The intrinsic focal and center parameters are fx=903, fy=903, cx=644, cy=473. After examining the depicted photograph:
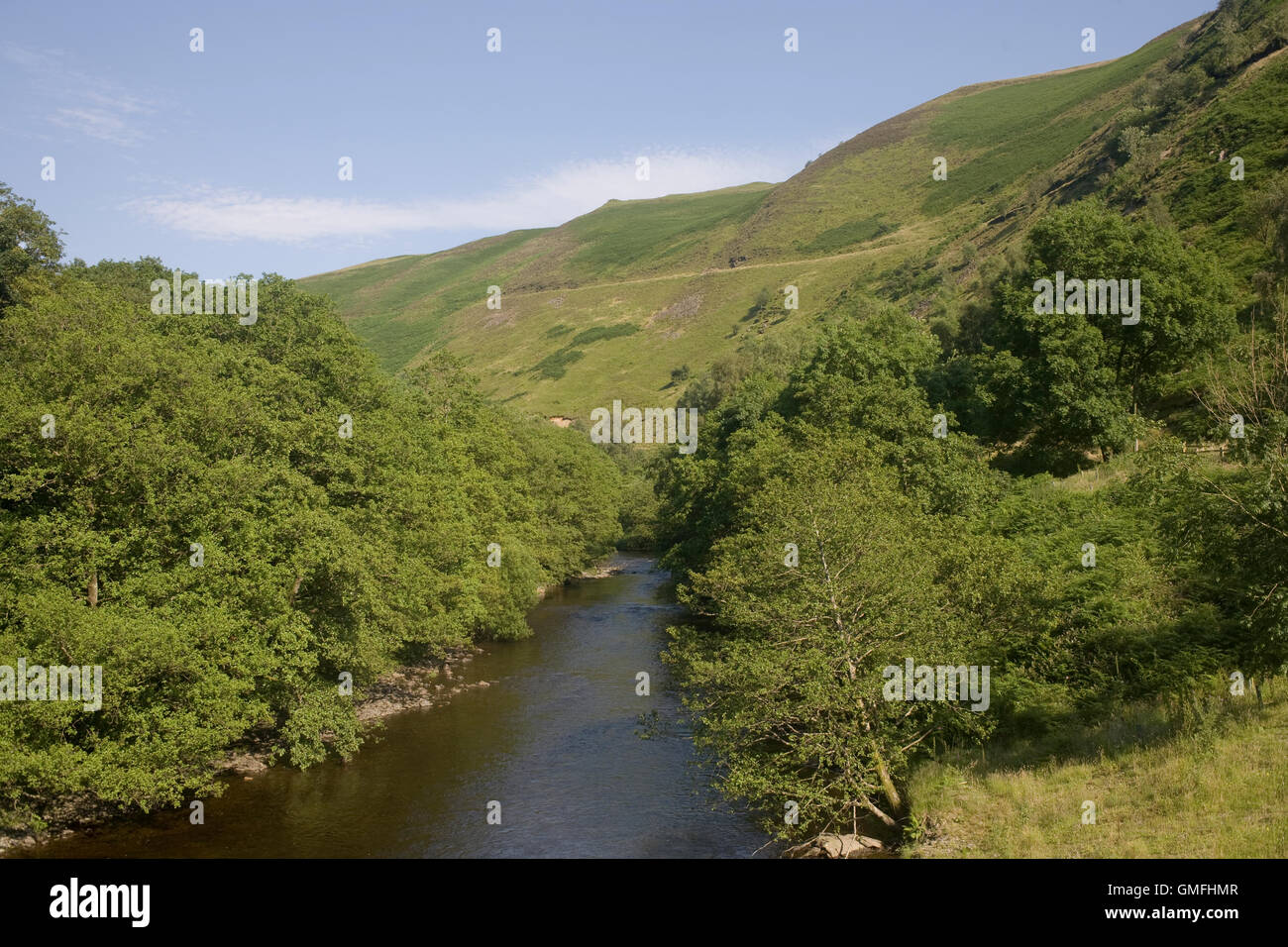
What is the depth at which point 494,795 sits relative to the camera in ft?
99.9

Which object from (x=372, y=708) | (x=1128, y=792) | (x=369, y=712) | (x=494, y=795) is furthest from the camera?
(x=372, y=708)

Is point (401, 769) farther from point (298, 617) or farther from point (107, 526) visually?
point (107, 526)

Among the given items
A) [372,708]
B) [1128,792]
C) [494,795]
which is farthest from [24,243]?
[1128,792]

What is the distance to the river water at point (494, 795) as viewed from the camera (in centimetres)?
2600

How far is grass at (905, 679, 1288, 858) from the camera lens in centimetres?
1633

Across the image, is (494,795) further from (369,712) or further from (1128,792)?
(1128,792)

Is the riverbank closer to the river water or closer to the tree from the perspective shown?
the river water

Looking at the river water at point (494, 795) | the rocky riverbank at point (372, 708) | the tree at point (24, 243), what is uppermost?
the tree at point (24, 243)

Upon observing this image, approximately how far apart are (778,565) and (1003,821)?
873 cm

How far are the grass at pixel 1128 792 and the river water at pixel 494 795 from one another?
6.40m

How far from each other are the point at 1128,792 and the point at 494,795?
64.0 ft

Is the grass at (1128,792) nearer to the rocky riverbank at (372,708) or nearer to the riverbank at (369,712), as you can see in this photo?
the riverbank at (369,712)

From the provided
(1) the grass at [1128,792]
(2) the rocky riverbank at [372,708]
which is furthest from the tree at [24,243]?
(1) the grass at [1128,792]

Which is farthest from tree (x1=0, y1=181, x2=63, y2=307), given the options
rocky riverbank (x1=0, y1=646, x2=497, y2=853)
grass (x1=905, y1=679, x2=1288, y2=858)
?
grass (x1=905, y1=679, x2=1288, y2=858)
